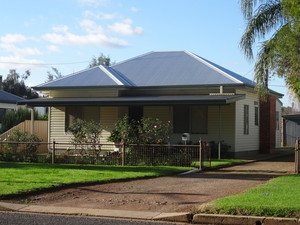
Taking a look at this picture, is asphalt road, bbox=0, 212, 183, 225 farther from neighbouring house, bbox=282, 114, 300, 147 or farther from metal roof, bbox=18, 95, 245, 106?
neighbouring house, bbox=282, 114, 300, 147

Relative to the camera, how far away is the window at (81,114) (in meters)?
26.8

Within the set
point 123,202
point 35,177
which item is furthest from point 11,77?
point 123,202

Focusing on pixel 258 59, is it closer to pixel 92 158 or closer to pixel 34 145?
pixel 92 158

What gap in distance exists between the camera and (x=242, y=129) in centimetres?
2608

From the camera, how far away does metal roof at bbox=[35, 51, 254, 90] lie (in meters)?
25.6

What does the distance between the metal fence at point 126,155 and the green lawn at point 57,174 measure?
2.46 ft

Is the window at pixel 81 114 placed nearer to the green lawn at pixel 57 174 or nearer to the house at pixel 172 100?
the house at pixel 172 100

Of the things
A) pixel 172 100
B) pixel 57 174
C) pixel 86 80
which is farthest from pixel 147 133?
pixel 86 80

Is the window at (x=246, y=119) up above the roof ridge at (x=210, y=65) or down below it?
below

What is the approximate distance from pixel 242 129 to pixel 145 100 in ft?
18.0

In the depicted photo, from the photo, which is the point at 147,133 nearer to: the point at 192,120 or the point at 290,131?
the point at 192,120

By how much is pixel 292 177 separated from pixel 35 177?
7.22 meters

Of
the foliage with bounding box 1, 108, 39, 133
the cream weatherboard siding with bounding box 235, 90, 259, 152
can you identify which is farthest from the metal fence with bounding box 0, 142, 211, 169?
the foliage with bounding box 1, 108, 39, 133

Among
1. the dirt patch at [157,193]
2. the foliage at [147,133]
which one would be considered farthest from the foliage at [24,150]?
the dirt patch at [157,193]
